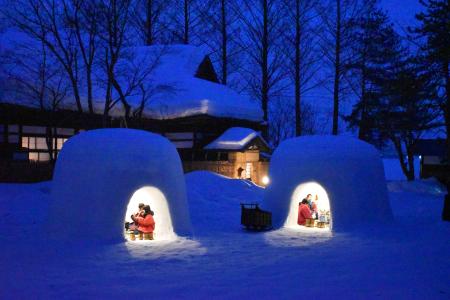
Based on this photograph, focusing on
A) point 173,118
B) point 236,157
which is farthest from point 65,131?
point 236,157

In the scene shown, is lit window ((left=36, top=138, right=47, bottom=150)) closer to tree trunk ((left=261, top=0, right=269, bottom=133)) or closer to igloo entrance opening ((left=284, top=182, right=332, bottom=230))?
tree trunk ((left=261, top=0, right=269, bottom=133))

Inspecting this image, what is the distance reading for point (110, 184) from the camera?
9.99 meters

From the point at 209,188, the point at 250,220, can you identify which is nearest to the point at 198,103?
the point at 209,188

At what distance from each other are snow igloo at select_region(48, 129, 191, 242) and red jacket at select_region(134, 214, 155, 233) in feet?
1.46

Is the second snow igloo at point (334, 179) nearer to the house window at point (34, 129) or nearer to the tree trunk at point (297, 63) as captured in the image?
the tree trunk at point (297, 63)

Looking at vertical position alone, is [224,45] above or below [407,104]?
above

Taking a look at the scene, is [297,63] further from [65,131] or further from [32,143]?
[32,143]

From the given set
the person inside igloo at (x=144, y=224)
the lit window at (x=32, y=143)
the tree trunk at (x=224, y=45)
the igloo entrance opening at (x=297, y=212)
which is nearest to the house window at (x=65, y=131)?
the lit window at (x=32, y=143)

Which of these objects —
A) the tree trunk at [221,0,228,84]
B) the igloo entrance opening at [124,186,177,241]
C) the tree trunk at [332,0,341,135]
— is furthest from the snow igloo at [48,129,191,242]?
the tree trunk at [221,0,228,84]

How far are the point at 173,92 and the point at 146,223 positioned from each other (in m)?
14.7

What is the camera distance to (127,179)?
10.1 meters

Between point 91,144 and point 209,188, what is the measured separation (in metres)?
9.77

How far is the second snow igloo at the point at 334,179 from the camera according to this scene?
39.8ft

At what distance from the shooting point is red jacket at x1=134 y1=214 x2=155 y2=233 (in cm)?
1034
